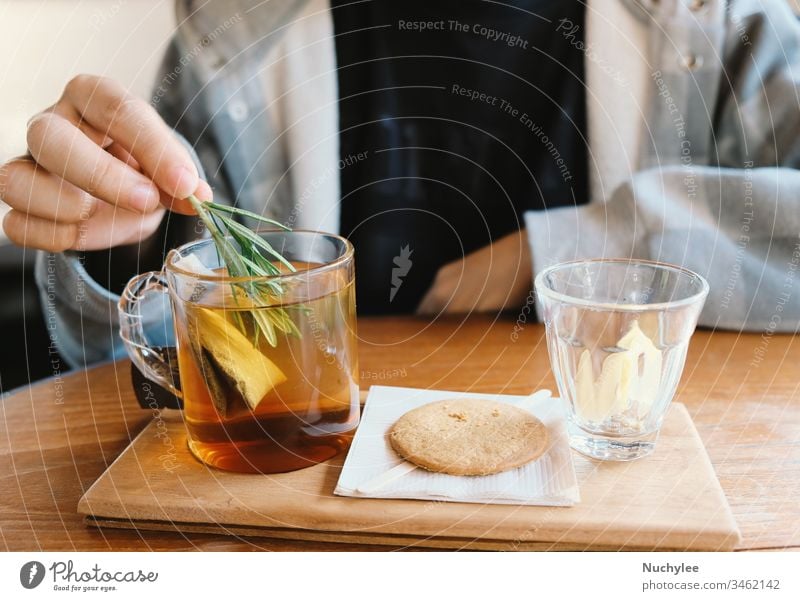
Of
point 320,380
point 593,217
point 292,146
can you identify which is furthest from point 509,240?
point 320,380

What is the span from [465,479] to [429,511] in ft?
0.07

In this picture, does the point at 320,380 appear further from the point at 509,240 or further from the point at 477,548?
the point at 509,240

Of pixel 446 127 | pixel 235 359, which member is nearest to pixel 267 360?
pixel 235 359

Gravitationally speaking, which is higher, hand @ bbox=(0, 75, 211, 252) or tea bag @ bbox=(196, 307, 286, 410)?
hand @ bbox=(0, 75, 211, 252)

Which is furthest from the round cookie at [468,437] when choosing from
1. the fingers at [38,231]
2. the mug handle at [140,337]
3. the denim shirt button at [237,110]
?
the denim shirt button at [237,110]

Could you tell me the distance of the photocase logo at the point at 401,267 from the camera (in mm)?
592

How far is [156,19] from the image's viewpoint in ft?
2.00

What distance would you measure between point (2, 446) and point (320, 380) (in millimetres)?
160

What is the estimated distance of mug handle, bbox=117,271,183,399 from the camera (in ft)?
1.03

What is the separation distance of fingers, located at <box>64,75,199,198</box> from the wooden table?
0.12 metres

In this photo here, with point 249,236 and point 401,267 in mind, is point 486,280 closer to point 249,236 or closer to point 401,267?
point 401,267

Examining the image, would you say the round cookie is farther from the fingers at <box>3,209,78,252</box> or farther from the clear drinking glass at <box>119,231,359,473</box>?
the fingers at <box>3,209,78,252</box>
